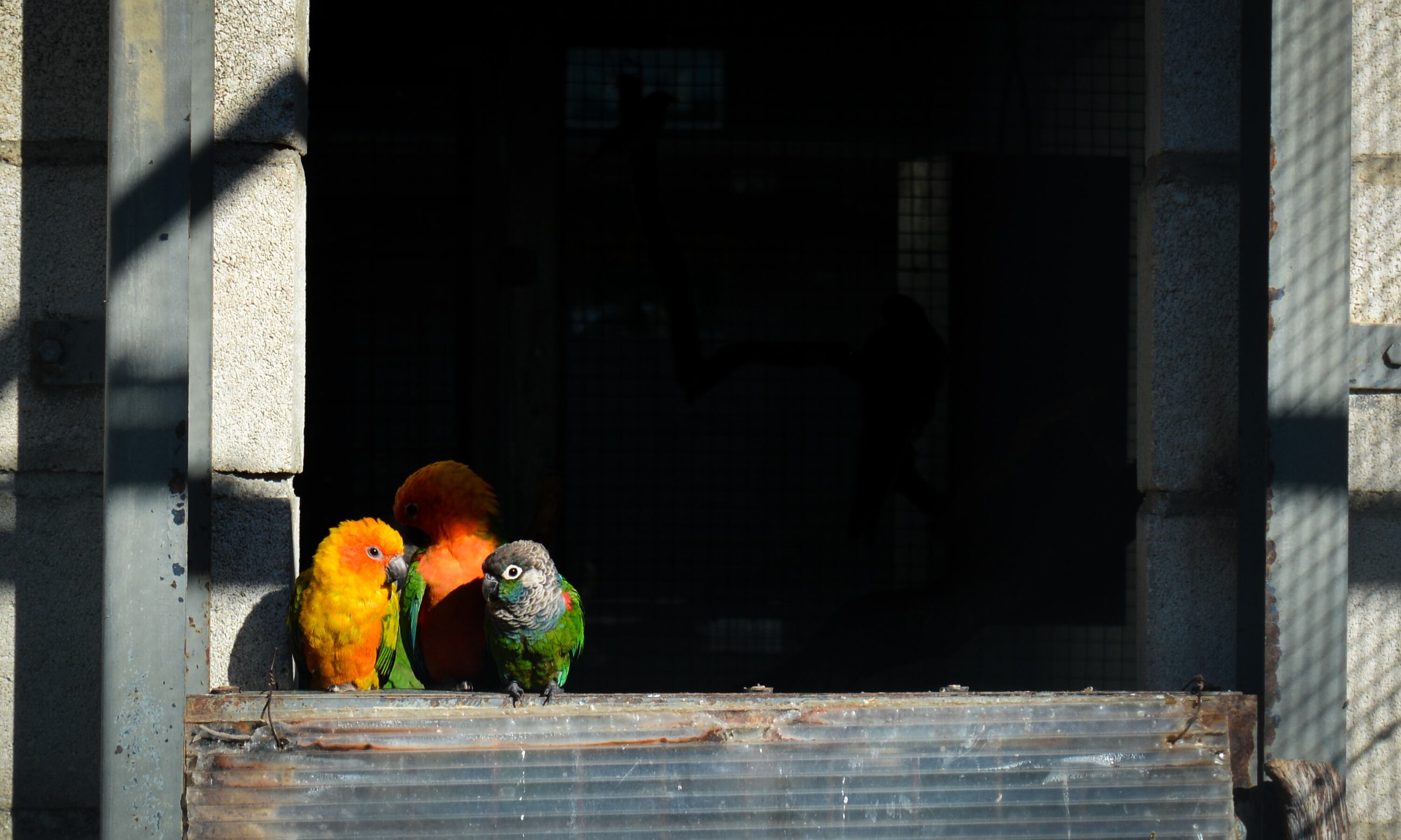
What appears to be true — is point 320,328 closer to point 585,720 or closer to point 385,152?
point 385,152

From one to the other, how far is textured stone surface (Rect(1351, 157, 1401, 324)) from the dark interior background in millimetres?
1972

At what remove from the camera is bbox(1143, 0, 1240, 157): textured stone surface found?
199cm

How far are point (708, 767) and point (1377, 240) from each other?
1.71 m

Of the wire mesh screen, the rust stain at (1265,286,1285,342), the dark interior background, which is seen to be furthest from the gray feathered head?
the wire mesh screen

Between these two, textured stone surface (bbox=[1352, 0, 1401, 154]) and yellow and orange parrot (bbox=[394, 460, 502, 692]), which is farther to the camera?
yellow and orange parrot (bbox=[394, 460, 502, 692])

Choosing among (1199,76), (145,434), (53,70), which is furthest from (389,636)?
(1199,76)

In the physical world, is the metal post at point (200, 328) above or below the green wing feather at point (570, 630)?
above

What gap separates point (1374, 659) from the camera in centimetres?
203

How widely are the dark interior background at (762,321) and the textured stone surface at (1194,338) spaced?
1770 mm

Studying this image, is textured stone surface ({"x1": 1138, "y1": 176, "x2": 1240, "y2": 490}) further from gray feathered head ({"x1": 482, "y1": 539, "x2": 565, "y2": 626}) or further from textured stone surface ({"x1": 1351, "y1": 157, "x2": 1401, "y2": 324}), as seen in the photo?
gray feathered head ({"x1": 482, "y1": 539, "x2": 565, "y2": 626})

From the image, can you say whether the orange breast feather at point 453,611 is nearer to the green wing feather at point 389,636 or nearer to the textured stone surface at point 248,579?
the green wing feather at point 389,636

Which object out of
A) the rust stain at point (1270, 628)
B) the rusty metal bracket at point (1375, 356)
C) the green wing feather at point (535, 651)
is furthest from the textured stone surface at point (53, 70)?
the rusty metal bracket at point (1375, 356)

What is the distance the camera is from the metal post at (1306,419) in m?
1.82

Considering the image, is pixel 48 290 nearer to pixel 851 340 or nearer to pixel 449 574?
pixel 449 574
